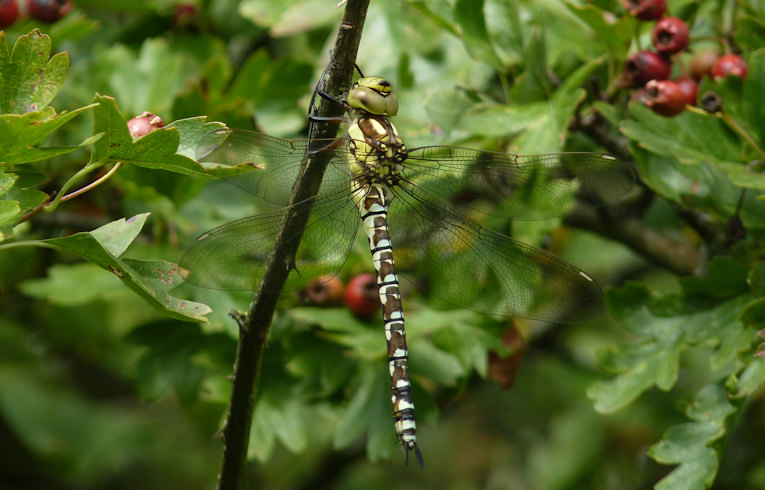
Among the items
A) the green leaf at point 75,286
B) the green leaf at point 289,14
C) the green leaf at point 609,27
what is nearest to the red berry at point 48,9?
the green leaf at point 289,14

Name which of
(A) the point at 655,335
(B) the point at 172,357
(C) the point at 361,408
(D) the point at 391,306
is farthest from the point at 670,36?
(B) the point at 172,357

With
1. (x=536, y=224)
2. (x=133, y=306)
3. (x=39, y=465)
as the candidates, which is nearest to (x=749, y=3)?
(x=536, y=224)

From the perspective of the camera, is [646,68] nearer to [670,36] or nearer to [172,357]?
[670,36]

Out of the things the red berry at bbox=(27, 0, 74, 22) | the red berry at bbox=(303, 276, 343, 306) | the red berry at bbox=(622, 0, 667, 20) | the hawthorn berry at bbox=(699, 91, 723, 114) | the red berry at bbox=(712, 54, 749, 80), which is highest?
the red berry at bbox=(27, 0, 74, 22)

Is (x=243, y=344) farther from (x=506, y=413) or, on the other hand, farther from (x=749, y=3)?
(x=506, y=413)

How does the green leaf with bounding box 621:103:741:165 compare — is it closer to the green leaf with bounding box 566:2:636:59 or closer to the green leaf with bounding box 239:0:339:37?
the green leaf with bounding box 566:2:636:59

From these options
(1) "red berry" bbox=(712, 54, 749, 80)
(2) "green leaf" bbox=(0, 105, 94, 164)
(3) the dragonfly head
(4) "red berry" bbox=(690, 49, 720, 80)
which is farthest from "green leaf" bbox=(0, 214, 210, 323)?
(4) "red berry" bbox=(690, 49, 720, 80)
